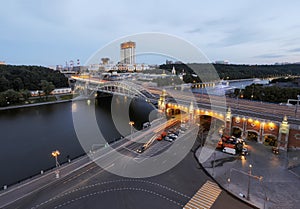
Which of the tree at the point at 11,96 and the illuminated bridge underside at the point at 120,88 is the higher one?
the illuminated bridge underside at the point at 120,88

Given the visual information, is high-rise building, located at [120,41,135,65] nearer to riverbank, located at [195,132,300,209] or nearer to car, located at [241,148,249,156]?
riverbank, located at [195,132,300,209]

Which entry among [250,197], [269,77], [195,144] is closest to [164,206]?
[250,197]

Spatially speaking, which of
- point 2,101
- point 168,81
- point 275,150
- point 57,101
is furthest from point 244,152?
point 168,81

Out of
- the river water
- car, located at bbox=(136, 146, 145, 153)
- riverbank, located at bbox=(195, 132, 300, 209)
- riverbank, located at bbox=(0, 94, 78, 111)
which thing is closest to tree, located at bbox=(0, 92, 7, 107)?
riverbank, located at bbox=(0, 94, 78, 111)

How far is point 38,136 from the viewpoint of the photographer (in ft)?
78.2

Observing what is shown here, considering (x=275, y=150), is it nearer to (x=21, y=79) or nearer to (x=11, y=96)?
(x=11, y=96)

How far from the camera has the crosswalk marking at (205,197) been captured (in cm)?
1087

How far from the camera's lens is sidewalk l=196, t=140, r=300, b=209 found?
1137 cm

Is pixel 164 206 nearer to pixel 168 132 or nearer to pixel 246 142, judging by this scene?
pixel 168 132

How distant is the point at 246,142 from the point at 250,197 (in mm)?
9419

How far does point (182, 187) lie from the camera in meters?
12.5

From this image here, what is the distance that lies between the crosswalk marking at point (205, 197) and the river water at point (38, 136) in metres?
12.3

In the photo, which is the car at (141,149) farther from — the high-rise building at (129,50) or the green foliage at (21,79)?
the green foliage at (21,79)

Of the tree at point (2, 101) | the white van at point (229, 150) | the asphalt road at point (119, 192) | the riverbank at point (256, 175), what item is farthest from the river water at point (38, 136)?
the white van at point (229, 150)
